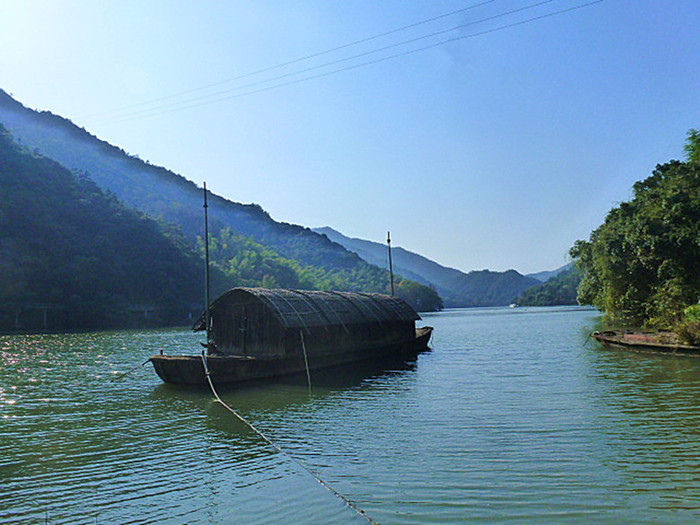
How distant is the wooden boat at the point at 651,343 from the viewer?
23.2m

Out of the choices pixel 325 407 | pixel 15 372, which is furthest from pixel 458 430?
pixel 15 372

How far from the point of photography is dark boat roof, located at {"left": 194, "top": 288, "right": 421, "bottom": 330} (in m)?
20.8

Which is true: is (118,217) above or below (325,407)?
above

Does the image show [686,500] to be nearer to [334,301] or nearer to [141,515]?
[141,515]

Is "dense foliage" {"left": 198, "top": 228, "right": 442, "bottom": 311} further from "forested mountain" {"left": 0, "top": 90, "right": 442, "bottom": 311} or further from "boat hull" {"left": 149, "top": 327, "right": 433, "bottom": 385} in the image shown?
"boat hull" {"left": 149, "top": 327, "right": 433, "bottom": 385}

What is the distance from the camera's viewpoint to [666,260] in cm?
2756

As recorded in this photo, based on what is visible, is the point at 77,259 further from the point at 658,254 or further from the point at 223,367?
the point at 658,254

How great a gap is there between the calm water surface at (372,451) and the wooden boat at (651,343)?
3.77 m

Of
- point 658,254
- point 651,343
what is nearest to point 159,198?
point 658,254

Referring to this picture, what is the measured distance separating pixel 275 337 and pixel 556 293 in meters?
169

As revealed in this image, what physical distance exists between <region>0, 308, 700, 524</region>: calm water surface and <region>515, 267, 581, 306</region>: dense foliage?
502 feet

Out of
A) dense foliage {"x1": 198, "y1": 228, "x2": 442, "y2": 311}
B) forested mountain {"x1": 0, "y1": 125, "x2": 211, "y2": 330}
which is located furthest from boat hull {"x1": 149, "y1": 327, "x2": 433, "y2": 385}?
dense foliage {"x1": 198, "y1": 228, "x2": 442, "y2": 311}

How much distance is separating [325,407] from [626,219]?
27418 millimetres

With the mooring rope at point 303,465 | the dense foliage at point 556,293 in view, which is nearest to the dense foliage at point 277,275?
the dense foliage at point 556,293
